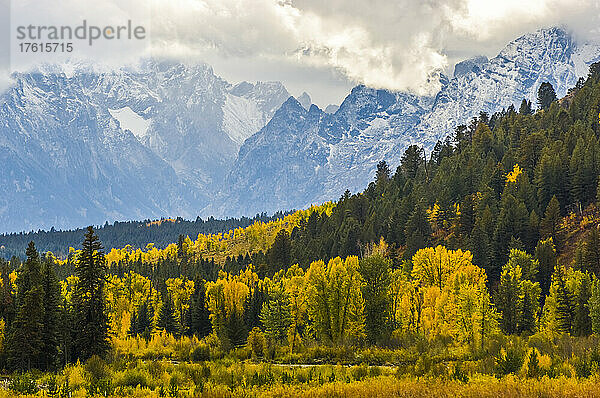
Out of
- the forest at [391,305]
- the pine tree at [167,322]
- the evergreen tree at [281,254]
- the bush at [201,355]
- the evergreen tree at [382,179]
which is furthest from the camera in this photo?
the evergreen tree at [382,179]

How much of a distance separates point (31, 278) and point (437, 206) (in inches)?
3598

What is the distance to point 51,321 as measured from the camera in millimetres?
44844

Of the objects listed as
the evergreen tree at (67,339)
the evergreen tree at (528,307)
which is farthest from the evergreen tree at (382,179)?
the evergreen tree at (67,339)

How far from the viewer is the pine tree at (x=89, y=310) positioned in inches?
1806

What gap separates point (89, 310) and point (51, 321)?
2812mm

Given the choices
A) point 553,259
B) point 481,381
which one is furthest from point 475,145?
point 481,381

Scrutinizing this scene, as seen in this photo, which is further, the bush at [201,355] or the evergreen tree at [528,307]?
the evergreen tree at [528,307]

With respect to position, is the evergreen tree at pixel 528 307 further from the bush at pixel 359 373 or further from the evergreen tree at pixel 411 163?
the evergreen tree at pixel 411 163

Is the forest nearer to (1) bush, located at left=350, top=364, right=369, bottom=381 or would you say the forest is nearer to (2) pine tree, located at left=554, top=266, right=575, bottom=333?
(1) bush, located at left=350, top=364, right=369, bottom=381

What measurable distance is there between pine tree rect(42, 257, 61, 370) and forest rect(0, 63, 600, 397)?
0.50 ft

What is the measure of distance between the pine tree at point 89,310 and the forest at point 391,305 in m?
0.11

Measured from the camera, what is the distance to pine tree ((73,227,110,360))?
4588 cm

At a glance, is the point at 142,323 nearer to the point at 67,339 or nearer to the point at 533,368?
the point at 67,339

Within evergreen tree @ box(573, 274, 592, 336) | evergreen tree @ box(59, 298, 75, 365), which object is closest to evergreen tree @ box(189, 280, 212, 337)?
evergreen tree @ box(59, 298, 75, 365)
